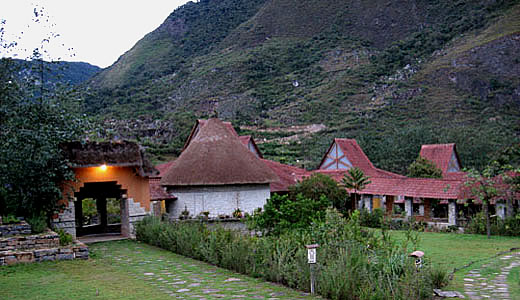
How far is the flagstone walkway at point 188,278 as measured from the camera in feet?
25.7

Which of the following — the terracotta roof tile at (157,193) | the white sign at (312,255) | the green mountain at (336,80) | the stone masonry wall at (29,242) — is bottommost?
the stone masonry wall at (29,242)

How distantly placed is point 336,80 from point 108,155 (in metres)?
60.0

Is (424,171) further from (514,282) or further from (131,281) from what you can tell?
(131,281)

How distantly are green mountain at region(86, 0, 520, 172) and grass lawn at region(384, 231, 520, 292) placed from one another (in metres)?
26.3

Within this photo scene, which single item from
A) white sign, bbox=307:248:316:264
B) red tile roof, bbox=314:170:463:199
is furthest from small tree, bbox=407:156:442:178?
white sign, bbox=307:248:316:264

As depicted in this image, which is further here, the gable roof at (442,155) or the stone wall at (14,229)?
the gable roof at (442,155)

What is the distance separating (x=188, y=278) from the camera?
930 centimetres

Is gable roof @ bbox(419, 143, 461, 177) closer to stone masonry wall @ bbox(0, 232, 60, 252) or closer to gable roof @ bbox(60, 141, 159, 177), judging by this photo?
gable roof @ bbox(60, 141, 159, 177)

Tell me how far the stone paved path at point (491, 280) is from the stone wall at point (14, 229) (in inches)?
403

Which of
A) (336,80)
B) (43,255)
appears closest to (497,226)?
(43,255)

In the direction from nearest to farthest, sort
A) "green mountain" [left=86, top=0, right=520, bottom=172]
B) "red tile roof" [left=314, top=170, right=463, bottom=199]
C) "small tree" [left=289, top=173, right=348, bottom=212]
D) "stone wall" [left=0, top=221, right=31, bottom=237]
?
"stone wall" [left=0, top=221, right=31, bottom=237]
"red tile roof" [left=314, top=170, right=463, bottom=199]
"small tree" [left=289, top=173, right=348, bottom=212]
"green mountain" [left=86, top=0, right=520, bottom=172]

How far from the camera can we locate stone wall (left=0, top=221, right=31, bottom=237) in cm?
1214

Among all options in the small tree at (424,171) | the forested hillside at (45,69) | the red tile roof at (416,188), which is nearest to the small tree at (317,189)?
the red tile roof at (416,188)

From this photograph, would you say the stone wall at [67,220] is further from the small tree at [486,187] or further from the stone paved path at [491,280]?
the small tree at [486,187]
